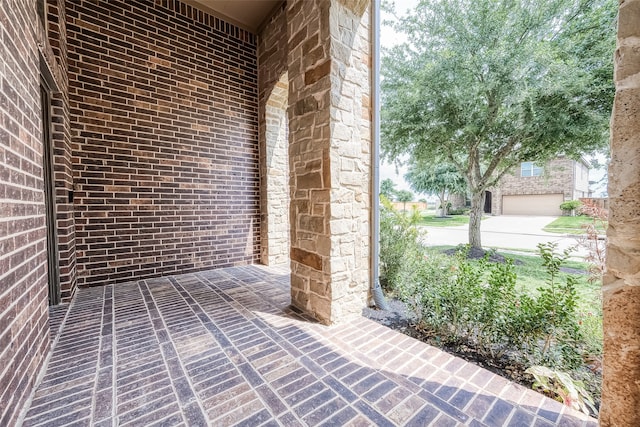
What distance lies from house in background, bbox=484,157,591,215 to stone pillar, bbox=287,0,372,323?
1188 cm

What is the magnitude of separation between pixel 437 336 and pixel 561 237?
762 cm

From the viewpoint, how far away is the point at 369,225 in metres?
2.66

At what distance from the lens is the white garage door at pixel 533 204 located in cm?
1231

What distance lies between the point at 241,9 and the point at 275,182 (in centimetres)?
258

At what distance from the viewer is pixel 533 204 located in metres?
13.0

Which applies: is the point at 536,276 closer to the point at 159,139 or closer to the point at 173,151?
the point at 173,151

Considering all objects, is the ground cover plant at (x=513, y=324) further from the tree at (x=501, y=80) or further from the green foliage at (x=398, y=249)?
the tree at (x=501, y=80)

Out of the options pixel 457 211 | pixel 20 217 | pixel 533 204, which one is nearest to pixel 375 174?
pixel 20 217

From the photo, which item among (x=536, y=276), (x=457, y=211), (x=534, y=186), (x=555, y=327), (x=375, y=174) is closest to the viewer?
(x=555, y=327)

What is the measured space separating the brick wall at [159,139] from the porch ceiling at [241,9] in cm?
13

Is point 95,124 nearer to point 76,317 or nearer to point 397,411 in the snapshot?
point 76,317

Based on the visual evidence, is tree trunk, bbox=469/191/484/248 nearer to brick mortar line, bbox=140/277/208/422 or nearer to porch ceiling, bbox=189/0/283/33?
porch ceiling, bbox=189/0/283/33

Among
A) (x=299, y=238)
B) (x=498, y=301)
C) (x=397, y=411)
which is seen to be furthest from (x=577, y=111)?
(x=397, y=411)

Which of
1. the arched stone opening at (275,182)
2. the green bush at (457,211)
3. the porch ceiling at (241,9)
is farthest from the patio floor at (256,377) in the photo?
the green bush at (457,211)
